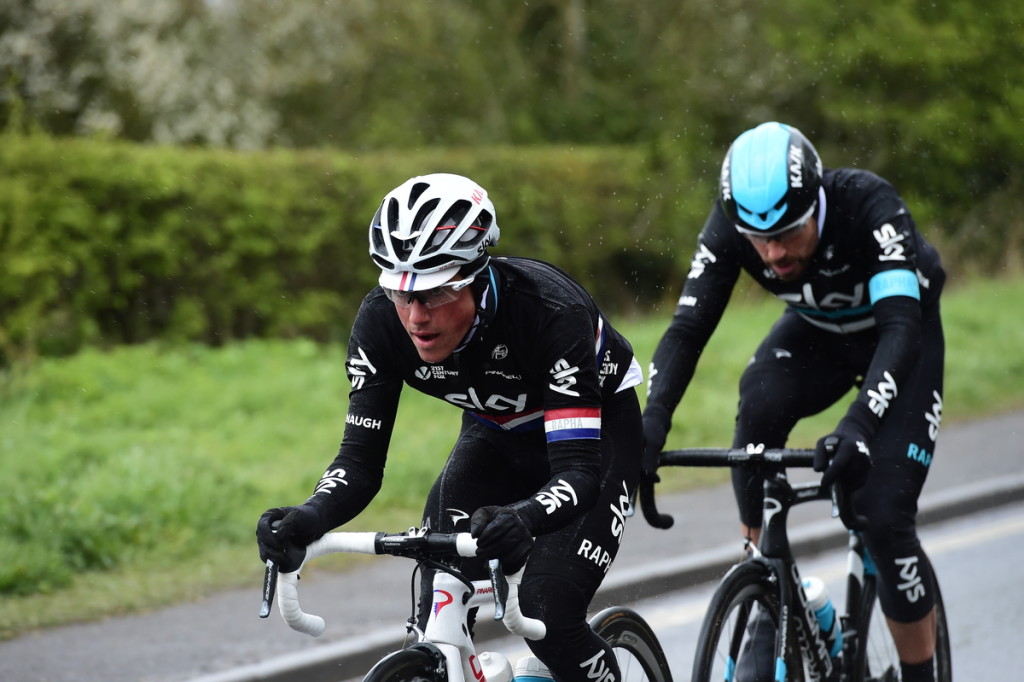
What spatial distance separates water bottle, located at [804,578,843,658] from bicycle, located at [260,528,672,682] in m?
1.02

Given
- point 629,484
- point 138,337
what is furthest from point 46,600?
point 138,337

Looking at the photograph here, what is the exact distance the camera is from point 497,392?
358cm

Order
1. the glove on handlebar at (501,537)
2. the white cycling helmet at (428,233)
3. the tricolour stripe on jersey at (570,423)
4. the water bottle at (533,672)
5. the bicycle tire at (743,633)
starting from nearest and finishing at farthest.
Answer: the glove on handlebar at (501,537)
the white cycling helmet at (428,233)
the tricolour stripe on jersey at (570,423)
the water bottle at (533,672)
the bicycle tire at (743,633)

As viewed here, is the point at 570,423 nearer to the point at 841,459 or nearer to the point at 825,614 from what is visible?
the point at 841,459

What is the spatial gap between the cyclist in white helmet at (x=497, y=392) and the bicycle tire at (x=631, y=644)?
26 cm

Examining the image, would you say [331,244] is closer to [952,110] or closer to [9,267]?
[9,267]

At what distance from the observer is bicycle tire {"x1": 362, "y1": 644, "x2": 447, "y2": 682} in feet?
9.78

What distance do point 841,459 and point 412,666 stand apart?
146 centimetres

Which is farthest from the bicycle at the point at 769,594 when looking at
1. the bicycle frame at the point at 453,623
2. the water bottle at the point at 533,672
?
the bicycle frame at the point at 453,623

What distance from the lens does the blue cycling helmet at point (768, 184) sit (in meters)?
4.13

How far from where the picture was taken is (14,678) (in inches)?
211

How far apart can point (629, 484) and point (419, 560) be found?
0.86m

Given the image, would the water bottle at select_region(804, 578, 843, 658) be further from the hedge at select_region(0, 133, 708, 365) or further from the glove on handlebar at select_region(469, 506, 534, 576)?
the hedge at select_region(0, 133, 708, 365)

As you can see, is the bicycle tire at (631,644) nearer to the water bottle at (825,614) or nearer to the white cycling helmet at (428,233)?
the water bottle at (825,614)
